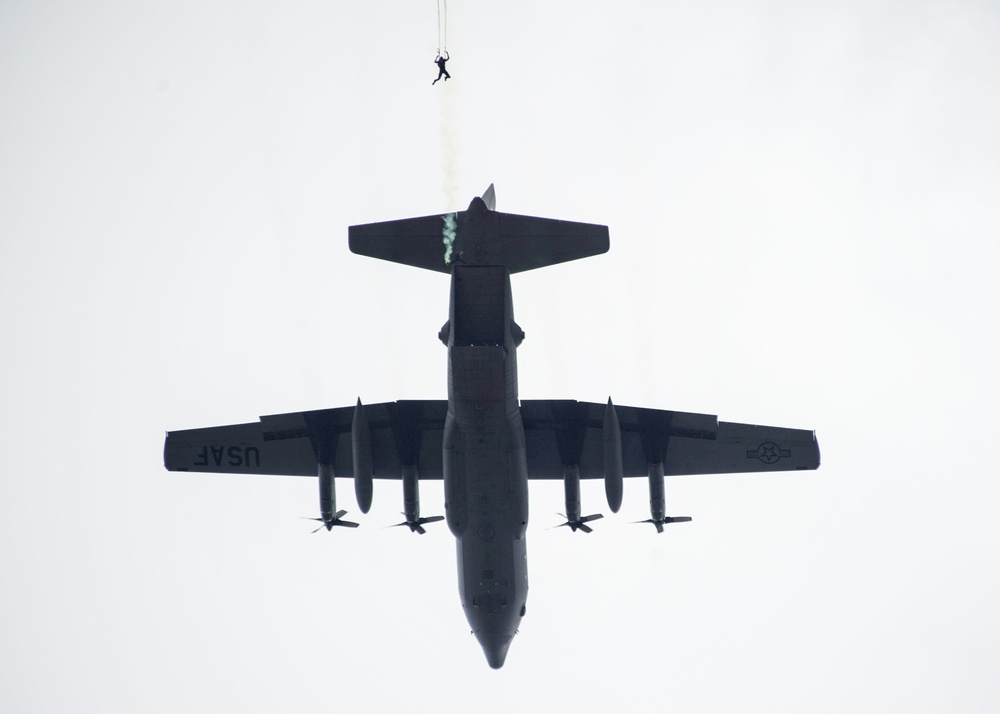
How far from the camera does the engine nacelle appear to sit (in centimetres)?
3034

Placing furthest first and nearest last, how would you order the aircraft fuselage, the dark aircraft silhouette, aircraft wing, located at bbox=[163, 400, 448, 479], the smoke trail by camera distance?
aircraft wing, located at bbox=[163, 400, 448, 479], the smoke trail, the dark aircraft silhouette, the aircraft fuselage

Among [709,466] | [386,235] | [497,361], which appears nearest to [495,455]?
[497,361]

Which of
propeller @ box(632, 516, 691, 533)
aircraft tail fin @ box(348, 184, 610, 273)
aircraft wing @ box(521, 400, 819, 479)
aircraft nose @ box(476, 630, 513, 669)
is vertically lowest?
aircraft nose @ box(476, 630, 513, 669)

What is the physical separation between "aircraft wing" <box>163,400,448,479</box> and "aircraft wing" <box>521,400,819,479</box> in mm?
3512

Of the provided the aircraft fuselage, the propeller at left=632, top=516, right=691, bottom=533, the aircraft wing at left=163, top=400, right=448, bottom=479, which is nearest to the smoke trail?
the aircraft fuselage

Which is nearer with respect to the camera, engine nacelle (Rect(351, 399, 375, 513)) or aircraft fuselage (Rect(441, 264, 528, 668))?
aircraft fuselage (Rect(441, 264, 528, 668))

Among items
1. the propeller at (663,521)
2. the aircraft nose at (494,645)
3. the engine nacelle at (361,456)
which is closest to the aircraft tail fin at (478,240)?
the engine nacelle at (361,456)

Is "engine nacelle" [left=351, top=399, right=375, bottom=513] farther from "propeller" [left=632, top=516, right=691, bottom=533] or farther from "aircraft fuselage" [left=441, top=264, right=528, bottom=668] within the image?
"propeller" [left=632, top=516, right=691, bottom=533]

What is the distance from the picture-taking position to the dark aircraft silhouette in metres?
28.1

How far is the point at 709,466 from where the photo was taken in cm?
3541

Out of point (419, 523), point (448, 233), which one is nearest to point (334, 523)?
point (419, 523)

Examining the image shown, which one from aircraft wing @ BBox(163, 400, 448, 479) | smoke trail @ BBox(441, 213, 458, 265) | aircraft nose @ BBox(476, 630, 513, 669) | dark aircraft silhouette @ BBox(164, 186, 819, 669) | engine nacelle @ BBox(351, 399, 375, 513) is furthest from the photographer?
aircraft wing @ BBox(163, 400, 448, 479)

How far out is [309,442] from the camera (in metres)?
36.2

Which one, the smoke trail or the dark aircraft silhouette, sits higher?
the smoke trail
